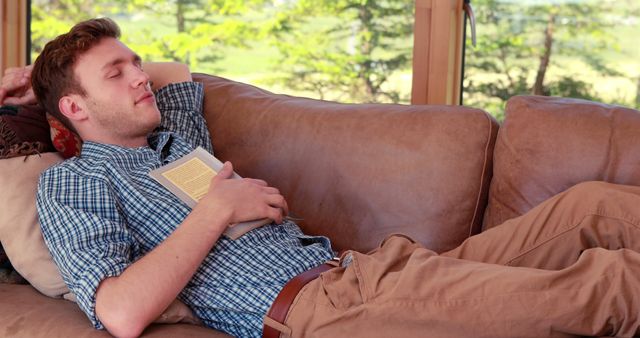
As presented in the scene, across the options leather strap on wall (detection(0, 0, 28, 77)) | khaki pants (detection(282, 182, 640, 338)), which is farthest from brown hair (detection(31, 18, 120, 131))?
leather strap on wall (detection(0, 0, 28, 77))

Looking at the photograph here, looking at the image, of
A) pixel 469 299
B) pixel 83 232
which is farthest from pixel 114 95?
pixel 469 299

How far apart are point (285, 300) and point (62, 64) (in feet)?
2.79

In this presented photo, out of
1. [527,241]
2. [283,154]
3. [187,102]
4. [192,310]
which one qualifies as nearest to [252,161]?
[283,154]

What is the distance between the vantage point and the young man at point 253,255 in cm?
151

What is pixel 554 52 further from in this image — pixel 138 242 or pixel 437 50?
pixel 138 242

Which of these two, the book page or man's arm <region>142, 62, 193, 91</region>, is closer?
the book page

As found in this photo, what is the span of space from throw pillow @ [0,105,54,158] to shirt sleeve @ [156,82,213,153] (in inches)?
12.4

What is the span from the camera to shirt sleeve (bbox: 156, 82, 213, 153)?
7.49 feet

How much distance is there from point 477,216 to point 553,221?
0.31 meters

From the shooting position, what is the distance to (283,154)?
2.28 metres

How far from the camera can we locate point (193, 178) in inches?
77.6

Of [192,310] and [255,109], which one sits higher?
[255,109]

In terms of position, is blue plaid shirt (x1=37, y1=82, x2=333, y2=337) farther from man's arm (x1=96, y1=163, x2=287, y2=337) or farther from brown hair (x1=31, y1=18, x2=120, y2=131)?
brown hair (x1=31, y1=18, x2=120, y2=131)

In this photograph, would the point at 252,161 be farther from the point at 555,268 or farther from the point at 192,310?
the point at 555,268
